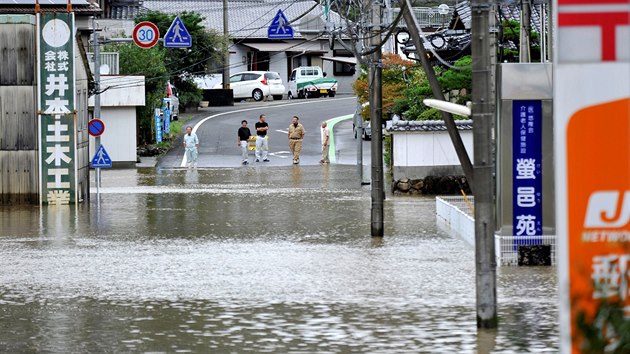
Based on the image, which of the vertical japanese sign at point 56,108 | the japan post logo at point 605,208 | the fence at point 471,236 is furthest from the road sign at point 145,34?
the japan post logo at point 605,208

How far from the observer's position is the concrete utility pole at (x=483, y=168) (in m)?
10.9

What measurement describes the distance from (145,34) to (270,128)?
14.1 meters

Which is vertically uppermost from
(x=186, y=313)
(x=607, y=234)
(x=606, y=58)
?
(x=606, y=58)

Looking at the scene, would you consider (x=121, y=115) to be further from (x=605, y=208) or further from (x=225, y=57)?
(x=605, y=208)

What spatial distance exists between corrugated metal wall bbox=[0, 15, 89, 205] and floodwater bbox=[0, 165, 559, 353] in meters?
1.34

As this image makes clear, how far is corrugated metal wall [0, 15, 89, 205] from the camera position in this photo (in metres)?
Result: 26.9

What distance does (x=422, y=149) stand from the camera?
2872 cm

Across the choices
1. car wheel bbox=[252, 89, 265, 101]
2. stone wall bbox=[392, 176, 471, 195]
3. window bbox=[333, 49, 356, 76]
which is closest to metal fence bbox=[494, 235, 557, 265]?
stone wall bbox=[392, 176, 471, 195]

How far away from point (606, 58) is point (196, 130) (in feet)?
145

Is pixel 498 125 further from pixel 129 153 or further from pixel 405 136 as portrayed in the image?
pixel 129 153

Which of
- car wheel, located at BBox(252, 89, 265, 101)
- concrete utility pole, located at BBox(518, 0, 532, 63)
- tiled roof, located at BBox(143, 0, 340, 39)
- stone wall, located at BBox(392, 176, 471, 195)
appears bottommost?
stone wall, located at BBox(392, 176, 471, 195)

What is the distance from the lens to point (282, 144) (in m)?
45.8

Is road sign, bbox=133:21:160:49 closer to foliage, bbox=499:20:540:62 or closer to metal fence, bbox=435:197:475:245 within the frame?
foliage, bbox=499:20:540:62

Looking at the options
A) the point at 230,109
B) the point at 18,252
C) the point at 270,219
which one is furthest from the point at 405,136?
the point at 230,109
